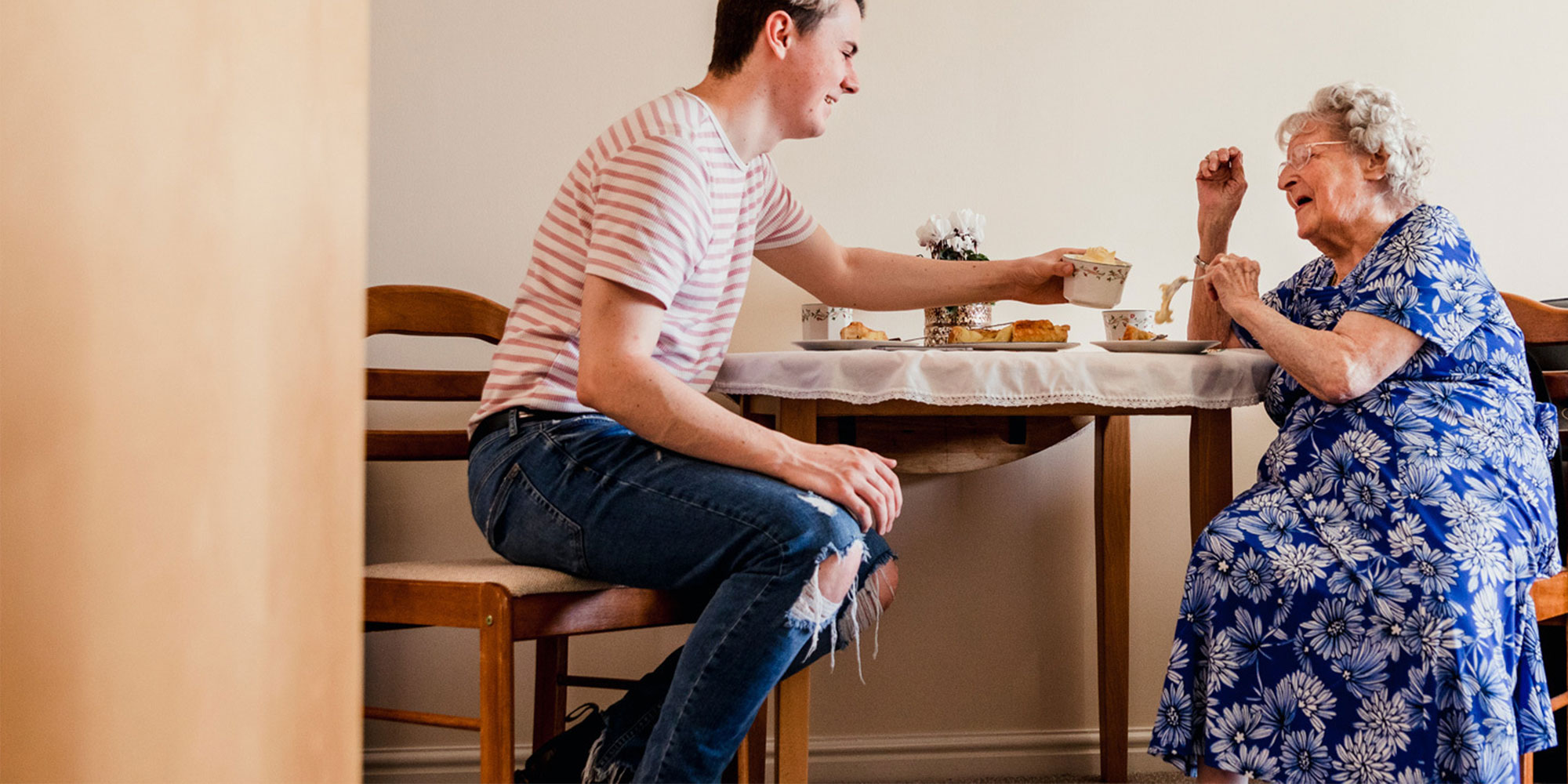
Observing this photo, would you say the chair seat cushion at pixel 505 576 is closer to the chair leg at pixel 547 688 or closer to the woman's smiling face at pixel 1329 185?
the chair leg at pixel 547 688

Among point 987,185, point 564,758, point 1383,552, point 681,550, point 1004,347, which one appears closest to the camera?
point 681,550

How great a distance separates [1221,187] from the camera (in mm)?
1888

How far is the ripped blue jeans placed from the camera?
1.06 m

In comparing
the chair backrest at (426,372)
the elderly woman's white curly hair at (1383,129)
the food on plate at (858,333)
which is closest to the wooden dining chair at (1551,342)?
the elderly woman's white curly hair at (1383,129)

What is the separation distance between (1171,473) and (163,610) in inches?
88.9

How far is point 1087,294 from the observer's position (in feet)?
5.16

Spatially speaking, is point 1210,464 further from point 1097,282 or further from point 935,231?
point 935,231

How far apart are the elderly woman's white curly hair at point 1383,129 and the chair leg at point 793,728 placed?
1152mm

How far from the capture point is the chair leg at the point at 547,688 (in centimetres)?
172

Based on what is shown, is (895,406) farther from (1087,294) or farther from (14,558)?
(14,558)

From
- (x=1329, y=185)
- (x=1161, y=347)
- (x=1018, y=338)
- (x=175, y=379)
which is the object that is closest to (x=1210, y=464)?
(x=1161, y=347)

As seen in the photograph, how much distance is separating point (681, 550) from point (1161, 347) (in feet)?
2.32

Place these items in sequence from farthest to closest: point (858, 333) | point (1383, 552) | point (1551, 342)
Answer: point (1551, 342) < point (858, 333) < point (1383, 552)

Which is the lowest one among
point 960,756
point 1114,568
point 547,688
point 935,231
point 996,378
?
point 960,756
